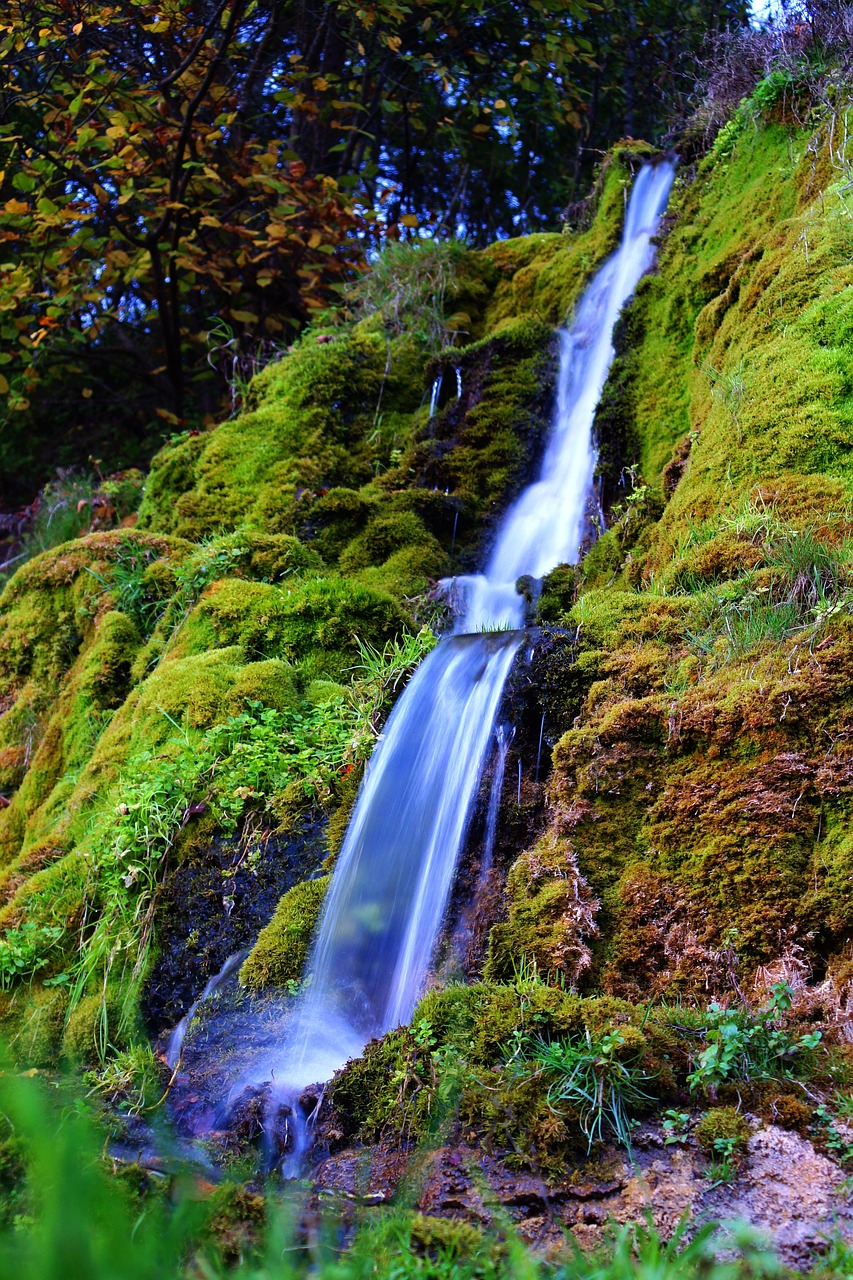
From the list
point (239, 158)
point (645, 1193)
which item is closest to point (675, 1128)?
point (645, 1193)

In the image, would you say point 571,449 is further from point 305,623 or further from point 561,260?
point 305,623

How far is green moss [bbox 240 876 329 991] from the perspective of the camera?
3.75 metres

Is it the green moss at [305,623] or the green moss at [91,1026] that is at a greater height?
the green moss at [305,623]

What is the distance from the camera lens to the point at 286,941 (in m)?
3.81

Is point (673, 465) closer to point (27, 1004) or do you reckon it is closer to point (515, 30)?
point (27, 1004)

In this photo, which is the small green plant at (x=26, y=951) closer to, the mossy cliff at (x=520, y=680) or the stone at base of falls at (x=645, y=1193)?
the mossy cliff at (x=520, y=680)

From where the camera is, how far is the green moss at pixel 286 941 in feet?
12.3

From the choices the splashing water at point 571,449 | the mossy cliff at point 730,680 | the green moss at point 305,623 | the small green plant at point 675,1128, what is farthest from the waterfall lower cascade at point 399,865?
the small green plant at point 675,1128

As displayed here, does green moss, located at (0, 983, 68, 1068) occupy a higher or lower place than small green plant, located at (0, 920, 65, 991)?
lower

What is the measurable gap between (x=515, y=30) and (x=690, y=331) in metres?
6.58

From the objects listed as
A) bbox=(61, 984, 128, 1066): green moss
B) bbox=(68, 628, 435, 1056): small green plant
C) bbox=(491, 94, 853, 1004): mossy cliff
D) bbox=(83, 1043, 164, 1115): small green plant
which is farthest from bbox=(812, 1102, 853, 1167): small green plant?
bbox=(61, 984, 128, 1066): green moss

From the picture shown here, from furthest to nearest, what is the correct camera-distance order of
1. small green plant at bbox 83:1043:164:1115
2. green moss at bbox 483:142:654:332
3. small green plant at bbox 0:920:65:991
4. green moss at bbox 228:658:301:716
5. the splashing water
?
green moss at bbox 483:142:654:332, the splashing water, green moss at bbox 228:658:301:716, small green plant at bbox 0:920:65:991, small green plant at bbox 83:1043:164:1115

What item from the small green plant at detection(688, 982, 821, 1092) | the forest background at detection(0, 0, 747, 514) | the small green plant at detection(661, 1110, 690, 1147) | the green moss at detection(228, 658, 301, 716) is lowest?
the small green plant at detection(661, 1110, 690, 1147)

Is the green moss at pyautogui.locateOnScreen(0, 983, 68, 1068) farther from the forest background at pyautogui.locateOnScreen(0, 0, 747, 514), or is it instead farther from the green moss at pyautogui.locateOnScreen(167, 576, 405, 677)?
the forest background at pyautogui.locateOnScreen(0, 0, 747, 514)
